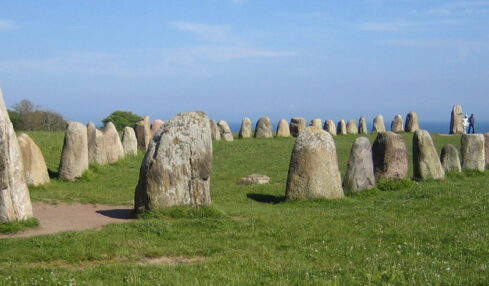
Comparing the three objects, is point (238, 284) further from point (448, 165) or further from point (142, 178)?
point (448, 165)

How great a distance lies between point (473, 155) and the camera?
2908 cm

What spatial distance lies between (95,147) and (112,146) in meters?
2.33

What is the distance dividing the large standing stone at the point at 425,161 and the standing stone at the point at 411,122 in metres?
33.0

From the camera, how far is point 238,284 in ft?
31.6

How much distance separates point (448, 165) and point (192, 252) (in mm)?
18193

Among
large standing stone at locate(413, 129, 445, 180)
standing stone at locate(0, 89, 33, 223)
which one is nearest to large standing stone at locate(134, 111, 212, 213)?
standing stone at locate(0, 89, 33, 223)

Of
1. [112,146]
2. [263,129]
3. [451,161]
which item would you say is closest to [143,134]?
[112,146]

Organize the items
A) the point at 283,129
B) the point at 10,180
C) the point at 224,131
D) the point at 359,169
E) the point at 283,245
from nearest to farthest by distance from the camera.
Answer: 1. the point at 283,245
2. the point at 10,180
3. the point at 359,169
4. the point at 224,131
5. the point at 283,129

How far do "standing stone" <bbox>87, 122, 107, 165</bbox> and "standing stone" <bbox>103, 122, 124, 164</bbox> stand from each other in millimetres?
879

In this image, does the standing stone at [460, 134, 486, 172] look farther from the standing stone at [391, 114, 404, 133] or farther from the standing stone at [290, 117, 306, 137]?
the standing stone at [391, 114, 404, 133]

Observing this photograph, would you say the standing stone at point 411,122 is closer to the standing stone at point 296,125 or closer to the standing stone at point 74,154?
the standing stone at point 296,125

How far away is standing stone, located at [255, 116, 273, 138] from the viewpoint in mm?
49906

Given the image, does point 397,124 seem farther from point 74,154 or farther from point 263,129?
point 74,154

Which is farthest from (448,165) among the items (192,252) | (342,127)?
(342,127)
